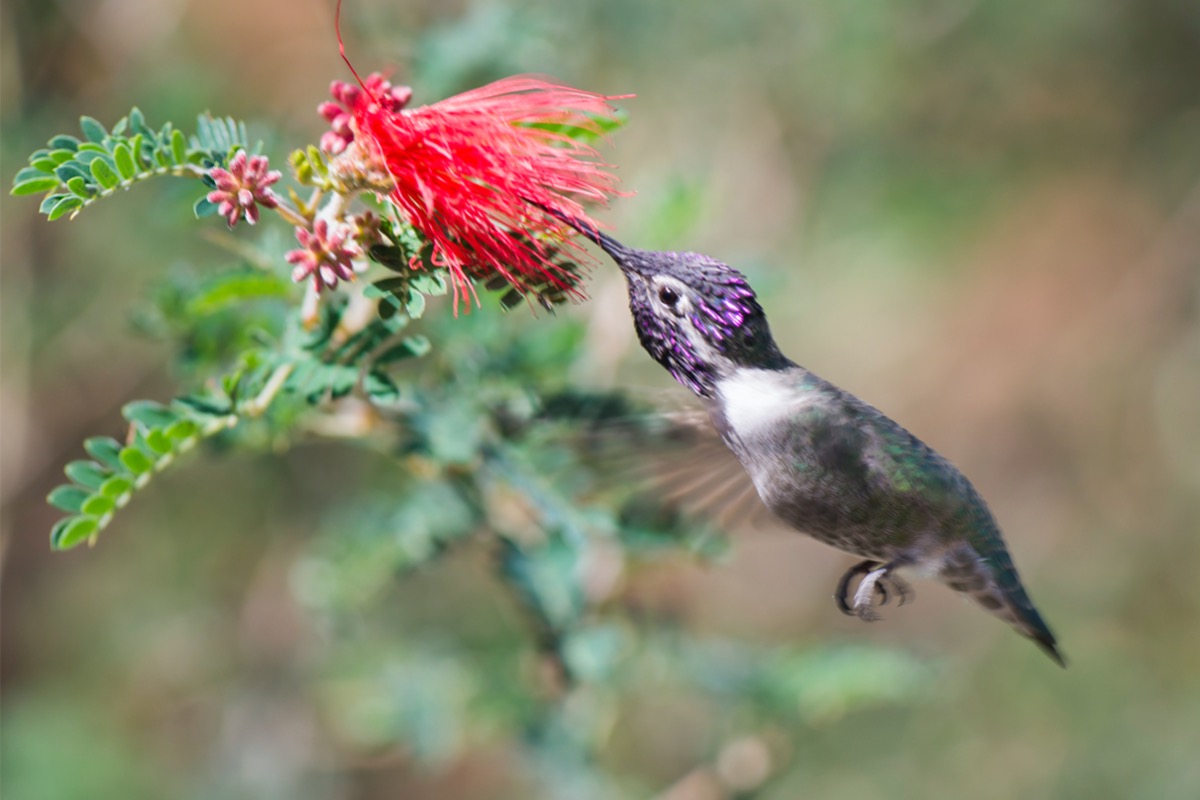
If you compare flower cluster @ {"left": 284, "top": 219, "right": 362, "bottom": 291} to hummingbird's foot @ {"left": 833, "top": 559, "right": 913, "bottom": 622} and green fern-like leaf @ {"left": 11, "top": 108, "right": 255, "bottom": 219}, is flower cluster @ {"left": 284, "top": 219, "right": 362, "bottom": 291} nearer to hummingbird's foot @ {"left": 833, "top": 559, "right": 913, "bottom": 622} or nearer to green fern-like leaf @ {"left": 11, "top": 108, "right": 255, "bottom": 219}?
green fern-like leaf @ {"left": 11, "top": 108, "right": 255, "bottom": 219}

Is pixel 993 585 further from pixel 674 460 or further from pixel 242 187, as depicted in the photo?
pixel 242 187

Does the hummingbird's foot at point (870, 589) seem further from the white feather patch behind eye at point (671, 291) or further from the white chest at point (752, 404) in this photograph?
the white feather patch behind eye at point (671, 291)

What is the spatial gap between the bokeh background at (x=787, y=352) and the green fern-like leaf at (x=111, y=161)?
55 cm

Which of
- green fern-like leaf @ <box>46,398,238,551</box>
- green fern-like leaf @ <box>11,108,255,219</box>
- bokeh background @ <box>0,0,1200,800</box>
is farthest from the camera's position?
bokeh background @ <box>0,0,1200,800</box>

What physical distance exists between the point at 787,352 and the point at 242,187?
317 centimetres

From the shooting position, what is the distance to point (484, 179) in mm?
1293

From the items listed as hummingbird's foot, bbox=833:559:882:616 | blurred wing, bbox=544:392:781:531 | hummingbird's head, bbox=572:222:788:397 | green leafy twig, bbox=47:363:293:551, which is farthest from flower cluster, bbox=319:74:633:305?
hummingbird's foot, bbox=833:559:882:616

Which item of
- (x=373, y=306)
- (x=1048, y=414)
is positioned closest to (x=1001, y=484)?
(x=1048, y=414)

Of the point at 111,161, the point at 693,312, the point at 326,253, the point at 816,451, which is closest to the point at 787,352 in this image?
the point at 816,451

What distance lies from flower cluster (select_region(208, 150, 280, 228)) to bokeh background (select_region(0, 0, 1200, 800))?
2.12 feet

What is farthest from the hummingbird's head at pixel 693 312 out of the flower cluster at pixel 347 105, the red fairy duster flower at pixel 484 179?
the flower cluster at pixel 347 105

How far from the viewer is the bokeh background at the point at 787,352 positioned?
8.76 feet

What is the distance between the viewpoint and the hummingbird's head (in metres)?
1.43

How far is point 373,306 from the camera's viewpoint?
1410 millimetres
